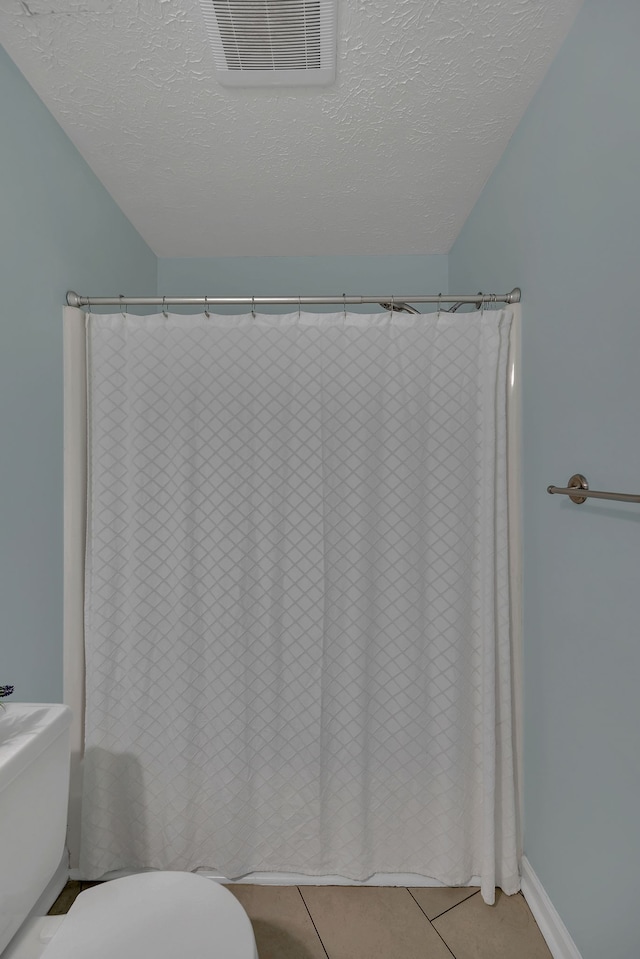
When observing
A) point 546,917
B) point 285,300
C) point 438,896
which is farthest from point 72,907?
point 285,300

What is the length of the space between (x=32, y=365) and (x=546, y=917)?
2113mm

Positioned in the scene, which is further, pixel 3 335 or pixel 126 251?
pixel 126 251

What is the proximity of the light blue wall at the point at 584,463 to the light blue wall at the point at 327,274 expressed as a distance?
1011mm

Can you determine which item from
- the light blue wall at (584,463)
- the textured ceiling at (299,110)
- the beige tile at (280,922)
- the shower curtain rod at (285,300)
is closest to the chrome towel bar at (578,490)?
the light blue wall at (584,463)

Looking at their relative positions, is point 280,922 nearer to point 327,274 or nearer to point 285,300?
point 285,300

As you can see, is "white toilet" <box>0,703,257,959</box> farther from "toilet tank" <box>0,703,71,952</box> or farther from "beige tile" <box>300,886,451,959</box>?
"beige tile" <box>300,886,451,959</box>

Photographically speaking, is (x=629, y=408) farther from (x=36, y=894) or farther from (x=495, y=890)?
(x=36, y=894)

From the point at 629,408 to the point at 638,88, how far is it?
617 millimetres

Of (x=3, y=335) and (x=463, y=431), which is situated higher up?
(x=3, y=335)

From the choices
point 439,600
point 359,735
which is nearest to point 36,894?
point 359,735

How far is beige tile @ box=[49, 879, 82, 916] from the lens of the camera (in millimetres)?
1489

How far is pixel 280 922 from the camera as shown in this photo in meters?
Answer: 1.48

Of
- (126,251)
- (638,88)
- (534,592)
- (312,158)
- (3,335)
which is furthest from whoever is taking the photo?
(126,251)

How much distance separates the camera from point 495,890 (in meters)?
1.55
